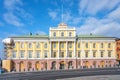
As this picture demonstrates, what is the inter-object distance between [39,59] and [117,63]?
32.8 metres

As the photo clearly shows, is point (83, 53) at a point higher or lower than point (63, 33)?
lower

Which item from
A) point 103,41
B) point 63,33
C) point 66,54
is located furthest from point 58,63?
point 103,41

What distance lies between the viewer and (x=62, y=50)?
107 m

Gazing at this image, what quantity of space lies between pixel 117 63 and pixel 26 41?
3912cm

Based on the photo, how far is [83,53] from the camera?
107 m

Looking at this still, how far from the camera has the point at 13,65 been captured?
104188 millimetres

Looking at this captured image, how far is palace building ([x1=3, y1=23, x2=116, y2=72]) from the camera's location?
105125 mm

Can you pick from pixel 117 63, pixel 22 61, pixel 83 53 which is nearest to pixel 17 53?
pixel 22 61

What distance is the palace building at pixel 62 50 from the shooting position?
105 metres

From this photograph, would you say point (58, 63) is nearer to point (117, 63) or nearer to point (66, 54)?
point (66, 54)

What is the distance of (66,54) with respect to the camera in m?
106

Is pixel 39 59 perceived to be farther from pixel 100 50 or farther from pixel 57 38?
pixel 100 50

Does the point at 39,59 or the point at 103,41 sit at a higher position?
the point at 103,41

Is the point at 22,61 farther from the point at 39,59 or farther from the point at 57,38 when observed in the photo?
the point at 57,38
